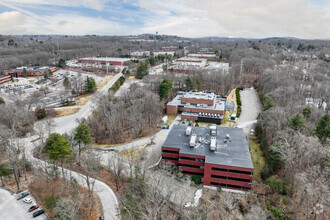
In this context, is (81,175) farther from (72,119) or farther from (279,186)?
(279,186)

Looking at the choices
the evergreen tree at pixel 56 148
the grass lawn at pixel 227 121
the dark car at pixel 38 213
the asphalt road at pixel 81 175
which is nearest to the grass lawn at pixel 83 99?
the asphalt road at pixel 81 175

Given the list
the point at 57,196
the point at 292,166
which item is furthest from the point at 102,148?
the point at 292,166

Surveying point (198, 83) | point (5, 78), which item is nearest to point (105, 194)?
point (198, 83)

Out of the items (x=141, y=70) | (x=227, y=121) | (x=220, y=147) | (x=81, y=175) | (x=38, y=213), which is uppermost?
(x=141, y=70)

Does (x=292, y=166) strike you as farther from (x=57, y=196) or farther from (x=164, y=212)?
(x=57, y=196)

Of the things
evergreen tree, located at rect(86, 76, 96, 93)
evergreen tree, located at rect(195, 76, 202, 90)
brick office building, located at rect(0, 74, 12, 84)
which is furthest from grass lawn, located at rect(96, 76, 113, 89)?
brick office building, located at rect(0, 74, 12, 84)

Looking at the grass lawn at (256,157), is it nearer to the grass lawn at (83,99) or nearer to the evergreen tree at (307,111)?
the evergreen tree at (307,111)

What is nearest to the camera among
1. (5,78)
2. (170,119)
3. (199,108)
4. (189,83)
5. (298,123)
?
(298,123)
